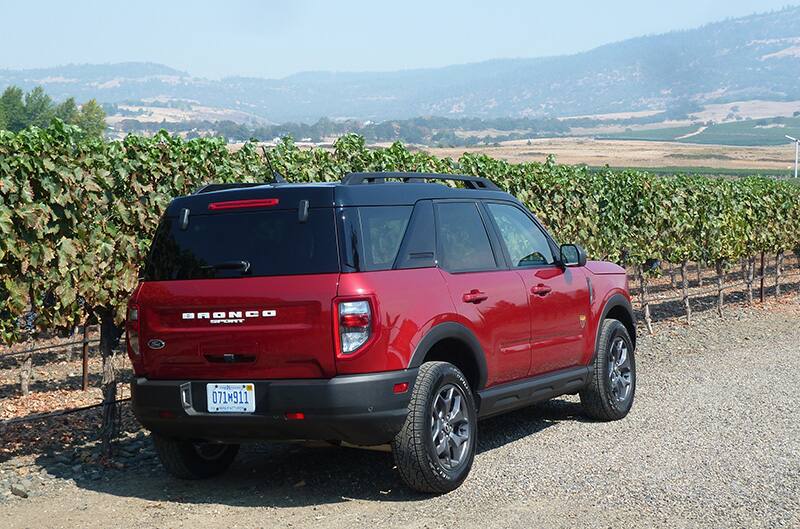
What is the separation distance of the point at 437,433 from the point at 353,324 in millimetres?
1128

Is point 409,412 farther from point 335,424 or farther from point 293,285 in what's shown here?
point 293,285

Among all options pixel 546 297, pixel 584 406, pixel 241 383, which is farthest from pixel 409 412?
pixel 584 406

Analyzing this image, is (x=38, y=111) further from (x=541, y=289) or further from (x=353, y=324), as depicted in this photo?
(x=353, y=324)

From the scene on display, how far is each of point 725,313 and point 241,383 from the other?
20298 mm

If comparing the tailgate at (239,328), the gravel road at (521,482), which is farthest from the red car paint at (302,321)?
the gravel road at (521,482)

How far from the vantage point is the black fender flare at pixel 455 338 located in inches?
291

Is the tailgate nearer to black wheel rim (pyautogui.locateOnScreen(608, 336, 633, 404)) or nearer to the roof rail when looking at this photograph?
the roof rail

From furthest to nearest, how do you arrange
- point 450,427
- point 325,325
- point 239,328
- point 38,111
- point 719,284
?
point 38,111
point 719,284
point 450,427
point 239,328
point 325,325

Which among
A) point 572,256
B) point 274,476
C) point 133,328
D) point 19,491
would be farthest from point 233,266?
point 572,256

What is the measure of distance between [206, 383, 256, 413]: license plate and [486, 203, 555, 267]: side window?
8.47 ft

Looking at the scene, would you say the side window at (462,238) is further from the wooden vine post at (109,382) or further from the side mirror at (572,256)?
the wooden vine post at (109,382)

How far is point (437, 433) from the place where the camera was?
7.65 meters

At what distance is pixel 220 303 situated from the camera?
7.35 m

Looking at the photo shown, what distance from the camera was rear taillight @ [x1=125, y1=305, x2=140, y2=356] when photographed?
780 centimetres
